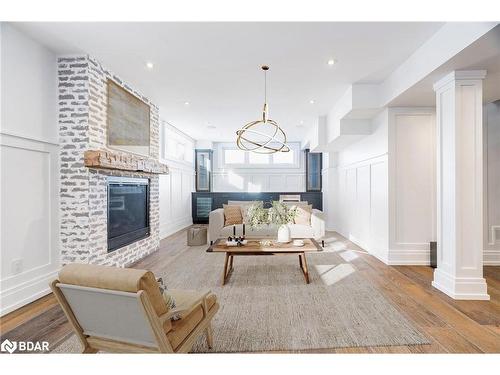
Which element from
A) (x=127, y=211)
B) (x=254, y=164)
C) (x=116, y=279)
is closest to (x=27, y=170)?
(x=127, y=211)

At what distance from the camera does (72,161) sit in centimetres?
330

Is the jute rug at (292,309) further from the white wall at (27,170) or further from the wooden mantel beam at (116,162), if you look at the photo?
the wooden mantel beam at (116,162)

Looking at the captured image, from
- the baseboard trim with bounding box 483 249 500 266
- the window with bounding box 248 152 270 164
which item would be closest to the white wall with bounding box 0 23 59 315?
the baseboard trim with bounding box 483 249 500 266

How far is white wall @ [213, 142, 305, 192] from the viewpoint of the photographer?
30.8 ft

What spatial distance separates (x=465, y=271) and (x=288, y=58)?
314 centimetres

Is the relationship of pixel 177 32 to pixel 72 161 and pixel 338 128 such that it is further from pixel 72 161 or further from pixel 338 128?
pixel 338 128

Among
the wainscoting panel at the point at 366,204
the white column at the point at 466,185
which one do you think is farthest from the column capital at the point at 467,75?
the wainscoting panel at the point at 366,204

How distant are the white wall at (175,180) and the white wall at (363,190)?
13.5 ft

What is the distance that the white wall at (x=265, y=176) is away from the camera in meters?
9.39

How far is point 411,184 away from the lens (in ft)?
14.0

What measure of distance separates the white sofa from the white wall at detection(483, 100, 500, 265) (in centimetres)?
260

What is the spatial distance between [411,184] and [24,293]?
5103 mm

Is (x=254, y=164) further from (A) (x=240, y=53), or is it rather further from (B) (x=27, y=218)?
(B) (x=27, y=218)

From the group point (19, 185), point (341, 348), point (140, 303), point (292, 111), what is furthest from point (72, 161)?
point (292, 111)
